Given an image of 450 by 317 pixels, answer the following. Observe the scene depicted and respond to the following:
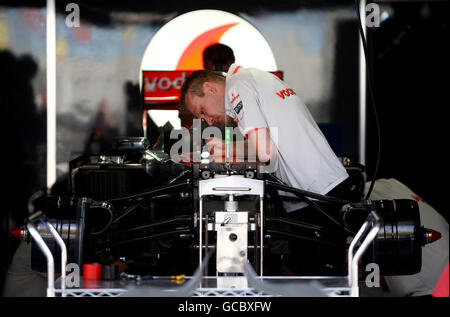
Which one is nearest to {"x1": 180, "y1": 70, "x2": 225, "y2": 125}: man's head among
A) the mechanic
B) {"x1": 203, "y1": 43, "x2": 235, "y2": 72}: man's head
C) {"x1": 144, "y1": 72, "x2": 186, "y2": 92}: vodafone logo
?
the mechanic

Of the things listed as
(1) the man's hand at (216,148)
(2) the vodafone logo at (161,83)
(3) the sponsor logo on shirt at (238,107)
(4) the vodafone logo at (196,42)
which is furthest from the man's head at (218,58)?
(1) the man's hand at (216,148)

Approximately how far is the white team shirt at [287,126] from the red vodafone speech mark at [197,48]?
8.36ft

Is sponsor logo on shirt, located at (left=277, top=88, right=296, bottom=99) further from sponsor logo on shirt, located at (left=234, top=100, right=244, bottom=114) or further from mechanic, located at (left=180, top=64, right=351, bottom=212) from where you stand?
sponsor logo on shirt, located at (left=234, top=100, right=244, bottom=114)

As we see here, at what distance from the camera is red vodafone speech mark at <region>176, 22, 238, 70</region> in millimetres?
5383

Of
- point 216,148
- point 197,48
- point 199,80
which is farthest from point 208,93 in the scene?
point 197,48

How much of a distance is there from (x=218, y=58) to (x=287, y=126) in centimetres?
194

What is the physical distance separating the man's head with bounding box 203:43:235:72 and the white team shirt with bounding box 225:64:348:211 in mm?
1713

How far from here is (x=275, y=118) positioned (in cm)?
277

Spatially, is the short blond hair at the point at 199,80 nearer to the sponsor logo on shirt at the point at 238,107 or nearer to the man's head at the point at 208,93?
the man's head at the point at 208,93

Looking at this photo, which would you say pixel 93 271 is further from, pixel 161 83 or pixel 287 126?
pixel 161 83

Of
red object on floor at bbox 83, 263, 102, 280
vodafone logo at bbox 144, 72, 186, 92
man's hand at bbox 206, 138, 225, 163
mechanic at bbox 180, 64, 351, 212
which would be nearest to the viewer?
red object on floor at bbox 83, 263, 102, 280

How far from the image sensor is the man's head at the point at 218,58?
4.59 metres

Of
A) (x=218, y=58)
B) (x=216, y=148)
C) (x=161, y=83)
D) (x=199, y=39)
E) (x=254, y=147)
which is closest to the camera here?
(x=216, y=148)
